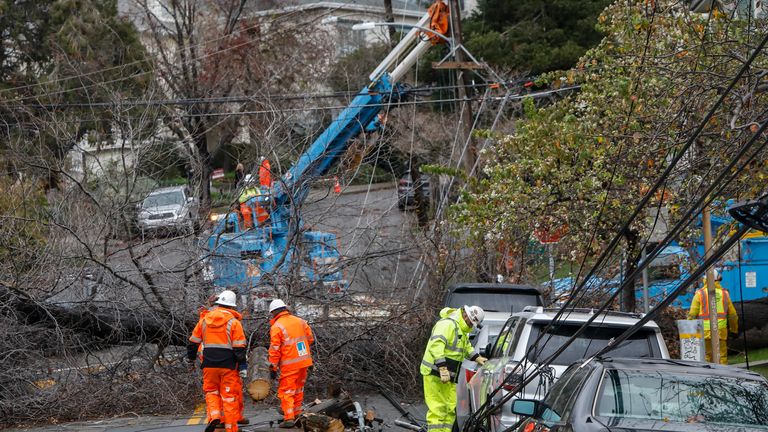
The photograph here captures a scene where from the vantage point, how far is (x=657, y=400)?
6555mm

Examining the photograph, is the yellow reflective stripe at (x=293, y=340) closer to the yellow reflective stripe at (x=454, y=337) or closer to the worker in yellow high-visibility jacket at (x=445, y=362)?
the worker in yellow high-visibility jacket at (x=445, y=362)

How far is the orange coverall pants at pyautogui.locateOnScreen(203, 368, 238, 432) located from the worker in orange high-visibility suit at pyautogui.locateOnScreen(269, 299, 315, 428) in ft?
1.61

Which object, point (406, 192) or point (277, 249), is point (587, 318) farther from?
point (406, 192)

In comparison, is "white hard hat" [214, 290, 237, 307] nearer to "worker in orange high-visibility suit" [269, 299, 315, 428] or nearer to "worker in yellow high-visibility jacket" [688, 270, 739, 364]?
"worker in orange high-visibility suit" [269, 299, 315, 428]

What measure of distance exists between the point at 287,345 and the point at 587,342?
138 inches

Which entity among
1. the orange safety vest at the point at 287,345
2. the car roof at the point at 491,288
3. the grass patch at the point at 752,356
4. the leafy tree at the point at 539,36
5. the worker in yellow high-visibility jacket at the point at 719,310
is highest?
the leafy tree at the point at 539,36

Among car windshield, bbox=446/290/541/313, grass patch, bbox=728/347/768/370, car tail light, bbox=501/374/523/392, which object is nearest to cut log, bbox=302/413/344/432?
car tail light, bbox=501/374/523/392

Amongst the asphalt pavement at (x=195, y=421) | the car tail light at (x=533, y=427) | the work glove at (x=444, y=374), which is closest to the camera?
the car tail light at (x=533, y=427)

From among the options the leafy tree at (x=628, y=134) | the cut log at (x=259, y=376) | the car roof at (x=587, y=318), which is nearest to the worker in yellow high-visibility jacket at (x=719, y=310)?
the leafy tree at (x=628, y=134)

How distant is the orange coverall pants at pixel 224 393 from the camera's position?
10.6 metres

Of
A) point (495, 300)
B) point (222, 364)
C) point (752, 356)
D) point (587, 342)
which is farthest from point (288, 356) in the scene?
point (752, 356)

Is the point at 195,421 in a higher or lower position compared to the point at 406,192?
lower

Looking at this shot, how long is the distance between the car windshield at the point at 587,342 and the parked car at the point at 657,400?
6.27ft

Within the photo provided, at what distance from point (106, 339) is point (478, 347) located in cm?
548
